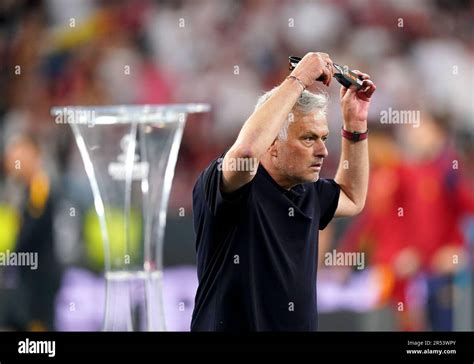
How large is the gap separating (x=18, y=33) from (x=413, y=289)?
227 cm

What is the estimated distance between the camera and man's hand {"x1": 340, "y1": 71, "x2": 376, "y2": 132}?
107 inches

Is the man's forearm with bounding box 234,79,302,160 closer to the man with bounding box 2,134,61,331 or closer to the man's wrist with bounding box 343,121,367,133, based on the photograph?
the man's wrist with bounding box 343,121,367,133

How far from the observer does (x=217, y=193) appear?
2.37 m

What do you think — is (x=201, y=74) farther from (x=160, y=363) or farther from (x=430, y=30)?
(x=160, y=363)

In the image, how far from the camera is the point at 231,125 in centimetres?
476

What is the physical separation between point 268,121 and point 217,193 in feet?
0.69
